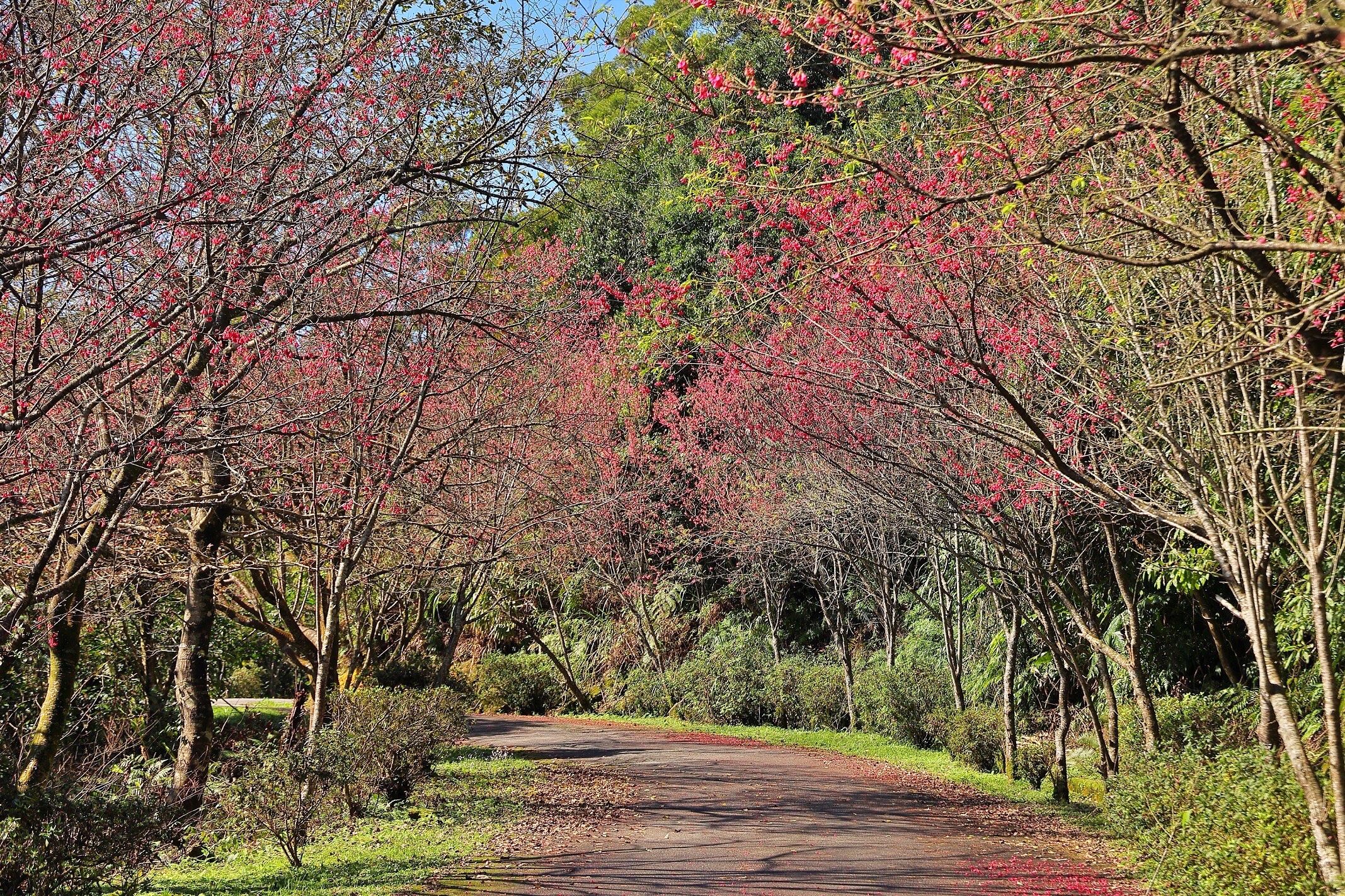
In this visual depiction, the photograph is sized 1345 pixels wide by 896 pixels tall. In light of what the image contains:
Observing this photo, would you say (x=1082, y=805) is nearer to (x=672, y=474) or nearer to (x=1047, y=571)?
(x=1047, y=571)

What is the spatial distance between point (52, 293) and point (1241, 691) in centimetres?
1203

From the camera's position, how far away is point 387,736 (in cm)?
1195

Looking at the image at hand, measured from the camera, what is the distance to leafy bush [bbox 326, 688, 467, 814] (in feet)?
36.6

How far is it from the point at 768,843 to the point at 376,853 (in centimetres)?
344

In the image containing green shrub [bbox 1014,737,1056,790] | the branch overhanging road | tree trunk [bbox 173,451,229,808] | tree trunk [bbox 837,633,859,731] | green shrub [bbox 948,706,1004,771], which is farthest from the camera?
tree trunk [bbox 837,633,859,731]

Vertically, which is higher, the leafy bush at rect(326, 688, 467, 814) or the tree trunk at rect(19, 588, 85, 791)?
the tree trunk at rect(19, 588, 85, 791)

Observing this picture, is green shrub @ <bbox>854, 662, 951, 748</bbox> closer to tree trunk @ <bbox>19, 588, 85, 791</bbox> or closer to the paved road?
the paved road

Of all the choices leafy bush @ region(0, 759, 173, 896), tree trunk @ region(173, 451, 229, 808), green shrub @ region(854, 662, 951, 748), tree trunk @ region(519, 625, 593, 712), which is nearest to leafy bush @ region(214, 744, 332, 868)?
tree trunk @ region(173, 451, 229, 808)

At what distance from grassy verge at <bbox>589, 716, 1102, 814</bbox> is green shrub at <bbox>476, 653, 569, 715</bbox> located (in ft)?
7.42

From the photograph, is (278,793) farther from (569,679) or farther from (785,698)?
(569,679)

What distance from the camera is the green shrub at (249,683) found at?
23047 millimetres

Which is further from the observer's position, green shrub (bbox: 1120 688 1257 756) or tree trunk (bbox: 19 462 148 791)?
green shrub (bbox: 1120 688 1257 756)

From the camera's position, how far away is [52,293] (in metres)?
5.88

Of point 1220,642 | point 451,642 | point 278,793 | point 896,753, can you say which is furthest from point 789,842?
point 451,642
